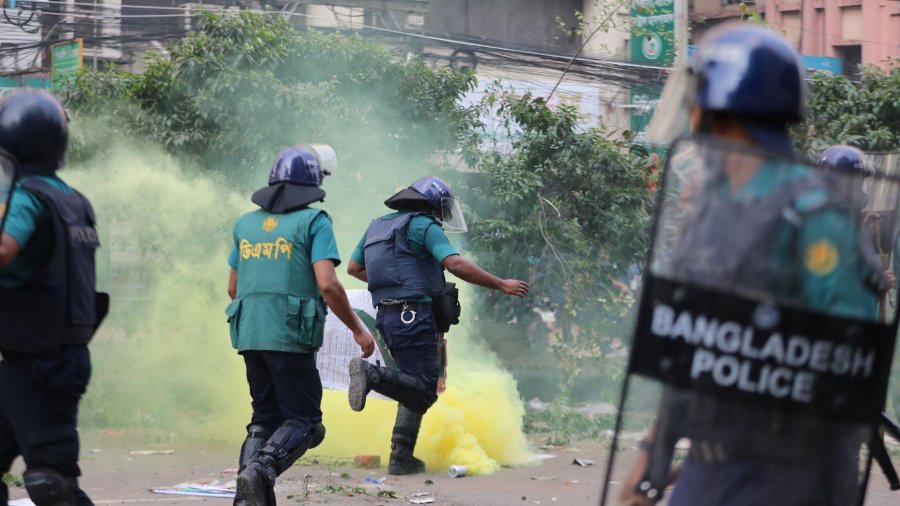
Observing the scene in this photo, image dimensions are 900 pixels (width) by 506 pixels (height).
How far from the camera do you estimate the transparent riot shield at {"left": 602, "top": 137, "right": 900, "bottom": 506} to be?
7.11ft

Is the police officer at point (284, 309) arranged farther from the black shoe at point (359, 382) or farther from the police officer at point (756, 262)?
the police officer at point (756, 262)

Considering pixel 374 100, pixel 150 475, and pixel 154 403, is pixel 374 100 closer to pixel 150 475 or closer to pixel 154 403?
pixel 154 403

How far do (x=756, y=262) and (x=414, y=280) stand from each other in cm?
462

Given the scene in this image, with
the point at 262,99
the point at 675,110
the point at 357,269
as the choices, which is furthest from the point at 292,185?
the point at 262,99

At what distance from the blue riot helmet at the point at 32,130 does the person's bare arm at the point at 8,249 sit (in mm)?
326

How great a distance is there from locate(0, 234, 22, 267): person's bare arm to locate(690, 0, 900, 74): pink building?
15706 mm

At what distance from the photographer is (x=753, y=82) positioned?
7.39ft

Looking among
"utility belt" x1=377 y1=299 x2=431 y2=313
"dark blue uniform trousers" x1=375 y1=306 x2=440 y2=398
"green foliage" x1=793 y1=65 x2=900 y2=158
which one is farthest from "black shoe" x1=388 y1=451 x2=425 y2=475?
"green foliage" x1=793 y1=65 x2=900 y2=158

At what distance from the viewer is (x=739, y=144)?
2.20 meters

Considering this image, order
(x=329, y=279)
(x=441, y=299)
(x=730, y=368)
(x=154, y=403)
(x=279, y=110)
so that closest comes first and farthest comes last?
1. (x=730, y=368)
2. (x=329, y=279)
3. (x=441, y=299)
4. (x=154, y=403)
5. (x=279, y=110)

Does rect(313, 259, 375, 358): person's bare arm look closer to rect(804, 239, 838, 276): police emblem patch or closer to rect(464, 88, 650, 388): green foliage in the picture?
rect(804, 239, 838, 276): police emblem patch

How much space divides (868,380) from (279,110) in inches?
312

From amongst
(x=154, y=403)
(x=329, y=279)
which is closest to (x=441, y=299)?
(x=329, y=279)

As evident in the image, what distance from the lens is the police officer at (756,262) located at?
2160mm
